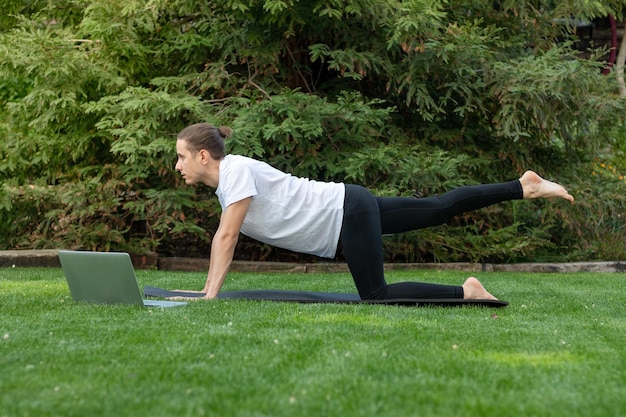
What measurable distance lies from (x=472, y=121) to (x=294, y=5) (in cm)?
236

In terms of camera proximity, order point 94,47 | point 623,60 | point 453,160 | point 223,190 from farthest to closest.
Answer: point 623,60, point 94,47, point 453,160, point 223,190

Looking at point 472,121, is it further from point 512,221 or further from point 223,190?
point 223,190

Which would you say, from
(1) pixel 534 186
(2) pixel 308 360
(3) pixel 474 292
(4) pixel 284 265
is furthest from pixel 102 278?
(4) pixel 284 265

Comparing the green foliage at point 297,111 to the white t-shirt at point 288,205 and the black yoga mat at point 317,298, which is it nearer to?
the black yoga mat at point 317,298

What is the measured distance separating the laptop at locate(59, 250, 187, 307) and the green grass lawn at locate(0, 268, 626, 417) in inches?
5.4

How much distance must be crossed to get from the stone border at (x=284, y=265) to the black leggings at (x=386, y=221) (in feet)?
9.99

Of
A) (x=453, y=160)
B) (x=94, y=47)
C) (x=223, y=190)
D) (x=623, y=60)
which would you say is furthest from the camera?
(x=623, y=60)

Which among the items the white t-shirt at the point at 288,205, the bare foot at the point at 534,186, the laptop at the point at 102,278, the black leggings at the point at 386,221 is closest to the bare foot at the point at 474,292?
the black leggings at the point at 386,221

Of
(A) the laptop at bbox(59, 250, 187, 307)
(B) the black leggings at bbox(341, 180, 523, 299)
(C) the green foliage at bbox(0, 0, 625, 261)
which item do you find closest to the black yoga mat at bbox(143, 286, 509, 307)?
(B) the black leggings at bbox(341, 180, 523, 299)

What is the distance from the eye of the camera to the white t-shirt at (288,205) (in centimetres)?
489

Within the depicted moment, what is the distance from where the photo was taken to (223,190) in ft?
16.0

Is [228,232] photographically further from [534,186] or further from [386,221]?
[534,186]

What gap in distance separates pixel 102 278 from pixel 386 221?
1.59 m

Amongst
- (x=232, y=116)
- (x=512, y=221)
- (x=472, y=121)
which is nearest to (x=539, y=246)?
(x=512, y=221)
